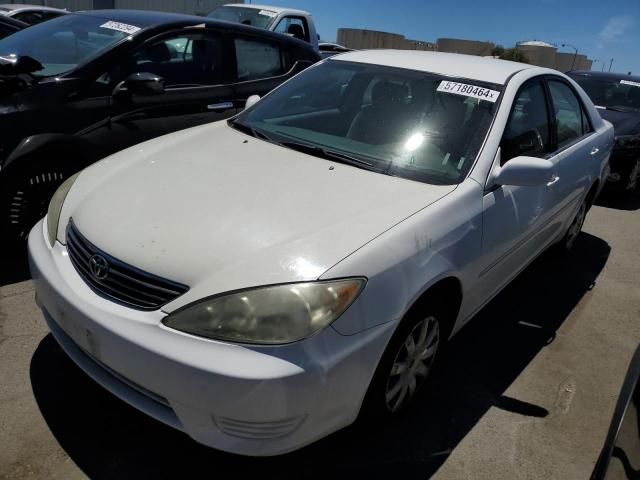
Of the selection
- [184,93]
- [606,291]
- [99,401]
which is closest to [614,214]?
[606,291]

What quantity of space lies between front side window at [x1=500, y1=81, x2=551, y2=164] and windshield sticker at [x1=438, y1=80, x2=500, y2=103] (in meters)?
0.13

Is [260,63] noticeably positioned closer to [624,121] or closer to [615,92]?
[624,121]

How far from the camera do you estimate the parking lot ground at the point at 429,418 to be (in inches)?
86.7

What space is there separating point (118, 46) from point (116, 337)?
2681mm

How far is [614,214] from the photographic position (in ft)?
20.7

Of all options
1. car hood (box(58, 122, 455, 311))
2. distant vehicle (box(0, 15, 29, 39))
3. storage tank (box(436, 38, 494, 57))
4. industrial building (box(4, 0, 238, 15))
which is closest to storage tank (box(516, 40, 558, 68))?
storage tank (box(436, 38, 494, 57))

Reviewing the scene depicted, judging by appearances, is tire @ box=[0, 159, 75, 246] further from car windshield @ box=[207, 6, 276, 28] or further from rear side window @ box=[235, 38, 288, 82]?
car windshield @ box=[207, 6, 276, 28]

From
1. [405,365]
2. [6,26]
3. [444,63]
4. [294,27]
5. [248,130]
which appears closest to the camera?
[405,365]

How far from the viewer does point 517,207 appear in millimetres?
2896

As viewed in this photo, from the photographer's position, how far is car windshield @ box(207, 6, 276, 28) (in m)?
8.84

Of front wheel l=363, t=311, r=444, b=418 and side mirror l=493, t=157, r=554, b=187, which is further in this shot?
side mirror l=493, t=157, r=554, b=187

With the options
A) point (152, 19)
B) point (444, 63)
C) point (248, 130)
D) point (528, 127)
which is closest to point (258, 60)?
point (152, 19)

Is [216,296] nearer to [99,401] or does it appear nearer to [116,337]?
[116,337]

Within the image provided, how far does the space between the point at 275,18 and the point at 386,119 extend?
6.57 metres
